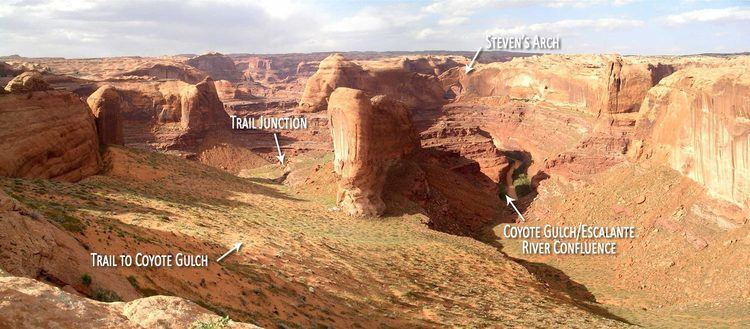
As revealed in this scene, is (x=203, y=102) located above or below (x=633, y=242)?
above

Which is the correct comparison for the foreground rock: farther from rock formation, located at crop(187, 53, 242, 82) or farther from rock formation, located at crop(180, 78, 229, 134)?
rock formation, located at crop(187, 53, 242, 82)

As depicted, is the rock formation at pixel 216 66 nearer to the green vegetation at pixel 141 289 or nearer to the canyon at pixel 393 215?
the canyon at pixel 393 215

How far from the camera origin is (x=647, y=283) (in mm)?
30344

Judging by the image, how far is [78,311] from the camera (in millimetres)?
7602

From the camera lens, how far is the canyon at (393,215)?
15023 mm

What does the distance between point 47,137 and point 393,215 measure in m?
20.8

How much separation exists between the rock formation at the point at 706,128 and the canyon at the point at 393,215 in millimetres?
126

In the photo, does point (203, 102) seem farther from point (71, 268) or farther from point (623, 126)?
point (71, 268)

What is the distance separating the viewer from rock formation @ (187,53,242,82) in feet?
525

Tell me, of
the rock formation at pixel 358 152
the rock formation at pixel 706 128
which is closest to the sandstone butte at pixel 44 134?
the rock formation at pixel 358 152

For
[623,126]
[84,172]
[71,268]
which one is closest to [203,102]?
[84,172]

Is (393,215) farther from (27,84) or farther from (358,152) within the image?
(27,84)

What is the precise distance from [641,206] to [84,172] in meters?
34.9

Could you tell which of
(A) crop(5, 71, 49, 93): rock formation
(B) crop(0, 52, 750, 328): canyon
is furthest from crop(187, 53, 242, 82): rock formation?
(A) crop(5, 71, 49, 93): rock formation
